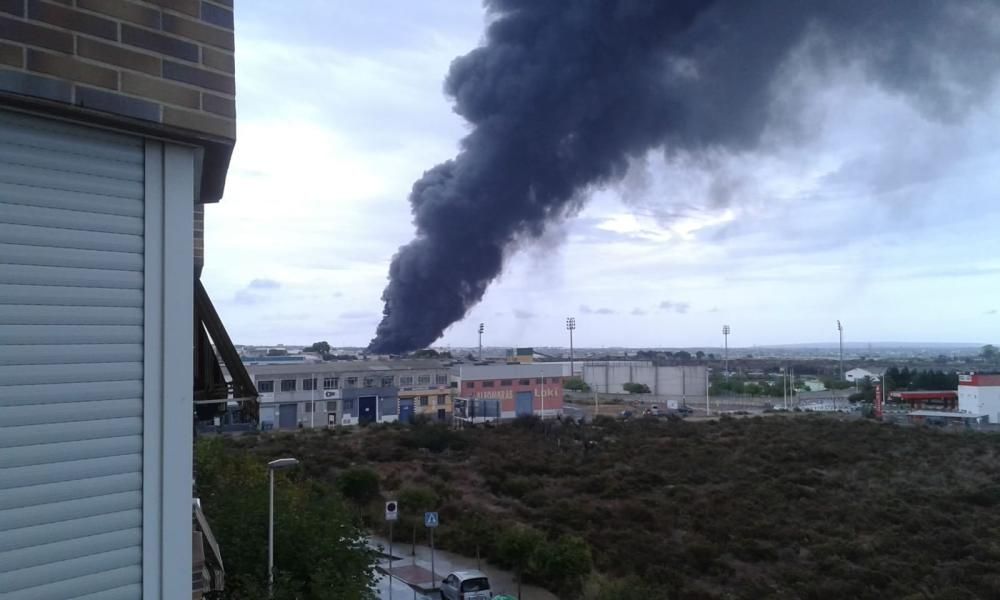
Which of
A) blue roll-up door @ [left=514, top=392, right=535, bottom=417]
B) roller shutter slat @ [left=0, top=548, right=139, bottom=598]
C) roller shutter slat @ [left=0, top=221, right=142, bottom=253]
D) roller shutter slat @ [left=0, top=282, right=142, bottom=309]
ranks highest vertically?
roller shutter slat @ [left=0, top=221, right=142, bottom=253]

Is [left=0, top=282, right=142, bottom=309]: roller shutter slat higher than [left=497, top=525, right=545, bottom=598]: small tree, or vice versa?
[left=0, top=282, right=142, bottom=309]: roller shutter slat

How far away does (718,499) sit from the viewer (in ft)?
50.9

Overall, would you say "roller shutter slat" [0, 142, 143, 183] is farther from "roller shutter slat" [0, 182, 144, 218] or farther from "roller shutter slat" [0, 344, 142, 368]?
"roller shutter slat" [0, 344, 142, 368]

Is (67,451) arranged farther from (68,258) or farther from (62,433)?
(68,258)

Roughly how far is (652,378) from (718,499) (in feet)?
151

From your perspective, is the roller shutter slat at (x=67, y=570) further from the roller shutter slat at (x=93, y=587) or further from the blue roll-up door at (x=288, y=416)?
the blue roll-up door at (x=288, y=416)

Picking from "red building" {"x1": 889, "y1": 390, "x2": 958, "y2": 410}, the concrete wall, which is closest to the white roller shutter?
"red building" {"x1": 889, "y1": 390, "x2": 958, "y2": 410}

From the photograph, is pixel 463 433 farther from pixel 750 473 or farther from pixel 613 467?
pixel 750 473

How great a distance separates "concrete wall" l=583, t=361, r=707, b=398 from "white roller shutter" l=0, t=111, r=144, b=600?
2226 inches

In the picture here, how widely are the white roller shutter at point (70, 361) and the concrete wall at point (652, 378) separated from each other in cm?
5654

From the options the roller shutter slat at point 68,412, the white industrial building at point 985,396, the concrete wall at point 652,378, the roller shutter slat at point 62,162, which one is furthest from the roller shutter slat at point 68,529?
the concrete wall at point 652,378

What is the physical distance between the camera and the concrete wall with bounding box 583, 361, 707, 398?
57031mm

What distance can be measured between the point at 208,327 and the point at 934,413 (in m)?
40.9

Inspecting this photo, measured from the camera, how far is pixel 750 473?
61.5 feet
